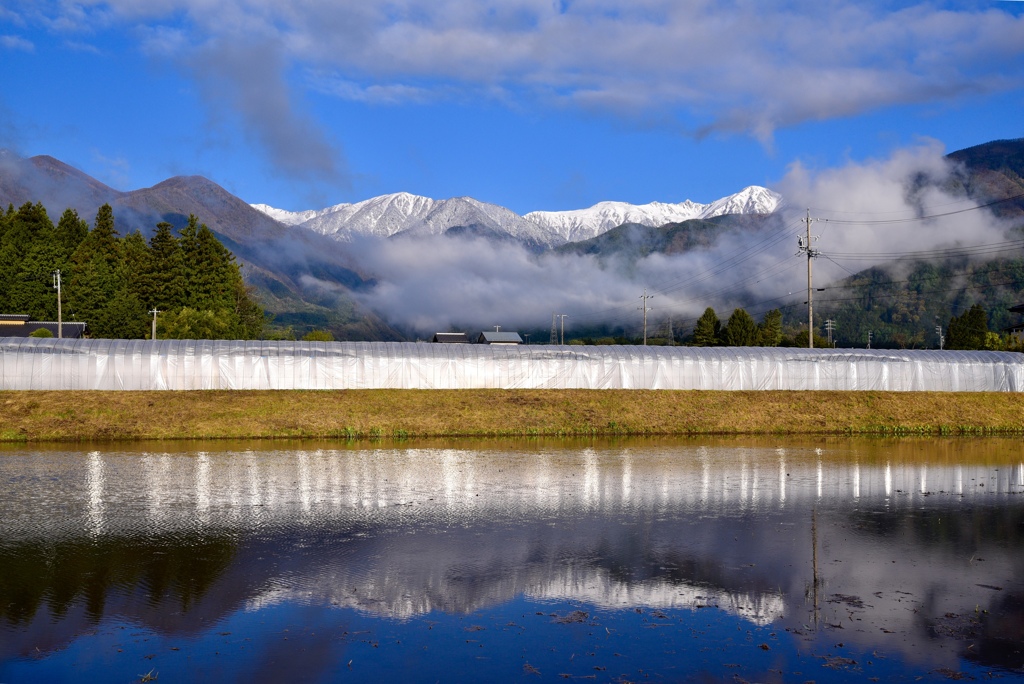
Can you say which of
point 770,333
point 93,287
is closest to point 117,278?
point 93,287

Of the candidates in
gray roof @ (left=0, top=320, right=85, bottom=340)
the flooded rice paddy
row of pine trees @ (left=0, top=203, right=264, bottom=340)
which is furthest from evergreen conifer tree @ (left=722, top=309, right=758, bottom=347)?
the flooded rice paddy

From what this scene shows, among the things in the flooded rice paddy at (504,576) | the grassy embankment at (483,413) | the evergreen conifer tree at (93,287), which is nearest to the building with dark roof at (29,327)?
the evergreen conifer tree at (93,287)

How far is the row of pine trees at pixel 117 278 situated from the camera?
99.8 meters

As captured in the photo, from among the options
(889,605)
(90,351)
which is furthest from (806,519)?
(90,351)

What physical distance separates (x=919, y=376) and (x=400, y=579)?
58.8 meters

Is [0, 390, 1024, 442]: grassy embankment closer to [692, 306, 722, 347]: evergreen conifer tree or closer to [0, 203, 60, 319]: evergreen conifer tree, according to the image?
[0, 203, 60, 319]: evergreen conifer tree

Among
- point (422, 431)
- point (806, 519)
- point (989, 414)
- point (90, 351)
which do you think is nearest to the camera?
point (806, 519)

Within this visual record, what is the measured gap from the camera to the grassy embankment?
4656 centimetres

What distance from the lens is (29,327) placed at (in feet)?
316

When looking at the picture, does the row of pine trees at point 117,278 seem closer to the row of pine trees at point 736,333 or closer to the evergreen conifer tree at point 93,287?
the evergreen conifer tree at point 93,287

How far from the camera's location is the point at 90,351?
53469 millimetres

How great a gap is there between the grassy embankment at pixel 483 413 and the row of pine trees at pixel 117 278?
46.2 metres

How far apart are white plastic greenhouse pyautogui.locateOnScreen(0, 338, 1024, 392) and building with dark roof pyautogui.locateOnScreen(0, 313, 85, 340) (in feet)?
140

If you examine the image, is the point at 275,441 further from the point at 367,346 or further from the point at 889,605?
the point at 889,605
